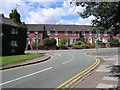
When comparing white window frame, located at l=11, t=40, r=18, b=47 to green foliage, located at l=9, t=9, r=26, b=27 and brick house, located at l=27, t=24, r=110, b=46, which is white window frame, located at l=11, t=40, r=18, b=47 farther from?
brick house, located at l=27, t=24, r=110, b=46

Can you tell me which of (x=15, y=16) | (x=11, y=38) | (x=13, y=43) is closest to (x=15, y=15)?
Answer: (x=15, y=16)

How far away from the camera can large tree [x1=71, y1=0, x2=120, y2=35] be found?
14.4m

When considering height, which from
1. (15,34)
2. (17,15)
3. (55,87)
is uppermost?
(17,15)

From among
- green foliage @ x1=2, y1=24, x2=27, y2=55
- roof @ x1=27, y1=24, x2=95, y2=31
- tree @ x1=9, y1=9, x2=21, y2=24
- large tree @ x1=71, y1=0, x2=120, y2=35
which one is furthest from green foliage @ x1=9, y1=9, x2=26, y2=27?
large tree @ x1=71, y1=0, x2=120, y2=35

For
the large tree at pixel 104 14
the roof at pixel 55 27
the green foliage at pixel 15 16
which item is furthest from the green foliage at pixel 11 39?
the roof at pixel 55 27

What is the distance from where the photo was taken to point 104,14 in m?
15.4

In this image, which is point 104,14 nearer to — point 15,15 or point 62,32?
point 15,15

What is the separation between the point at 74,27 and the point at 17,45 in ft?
174

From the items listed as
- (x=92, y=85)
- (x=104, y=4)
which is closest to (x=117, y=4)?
(x=104, y=4)

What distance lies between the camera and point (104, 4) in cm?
1444

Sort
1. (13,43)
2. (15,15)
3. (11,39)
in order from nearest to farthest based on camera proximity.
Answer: (11,39) < (13,43) < (15,15)

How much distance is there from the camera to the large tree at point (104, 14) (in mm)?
14403

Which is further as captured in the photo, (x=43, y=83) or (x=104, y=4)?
(x=43, y=83)

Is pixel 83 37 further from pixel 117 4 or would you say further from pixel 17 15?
pixel 117 4
